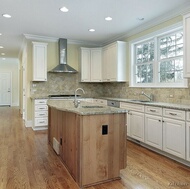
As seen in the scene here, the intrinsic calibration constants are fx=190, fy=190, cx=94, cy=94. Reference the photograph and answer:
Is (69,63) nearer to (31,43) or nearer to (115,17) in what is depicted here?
(31,43)

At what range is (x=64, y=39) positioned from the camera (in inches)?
236

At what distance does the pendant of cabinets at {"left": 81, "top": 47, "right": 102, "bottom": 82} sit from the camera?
20.5 feet

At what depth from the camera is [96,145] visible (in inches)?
95.0

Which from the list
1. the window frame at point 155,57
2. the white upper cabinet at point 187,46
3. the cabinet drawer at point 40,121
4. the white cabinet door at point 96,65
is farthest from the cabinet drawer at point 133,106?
the cabinet drawer at point 40,121

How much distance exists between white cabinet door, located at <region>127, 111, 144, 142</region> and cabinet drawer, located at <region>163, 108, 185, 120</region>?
2.14 feet

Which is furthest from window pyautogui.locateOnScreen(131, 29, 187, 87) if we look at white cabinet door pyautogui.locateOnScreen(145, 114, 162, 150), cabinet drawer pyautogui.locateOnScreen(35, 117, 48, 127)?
cabinet drawer pyautogui.locateOnScreen(35, 117, 48, 127)

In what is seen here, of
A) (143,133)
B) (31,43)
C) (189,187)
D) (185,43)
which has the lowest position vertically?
(189,187)

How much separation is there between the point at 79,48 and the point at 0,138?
3.61 meters

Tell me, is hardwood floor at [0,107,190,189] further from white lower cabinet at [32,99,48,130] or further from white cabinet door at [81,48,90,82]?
white cabinet door at [81,48,90,82]

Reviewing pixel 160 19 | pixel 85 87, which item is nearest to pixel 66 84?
pixel 85 87

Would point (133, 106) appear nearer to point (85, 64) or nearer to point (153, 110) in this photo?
point (153, 110)

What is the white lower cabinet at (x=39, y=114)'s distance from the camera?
5.40 meters

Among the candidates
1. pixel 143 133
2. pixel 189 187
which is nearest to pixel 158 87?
pixel 143 133

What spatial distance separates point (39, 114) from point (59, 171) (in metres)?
2.90
